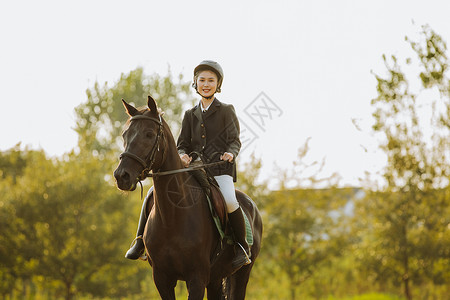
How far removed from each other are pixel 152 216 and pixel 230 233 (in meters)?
1.11

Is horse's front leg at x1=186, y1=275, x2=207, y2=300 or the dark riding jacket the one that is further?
the dark riding jacket

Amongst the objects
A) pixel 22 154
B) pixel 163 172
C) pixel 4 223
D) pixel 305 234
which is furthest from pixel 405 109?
pixel 22 154

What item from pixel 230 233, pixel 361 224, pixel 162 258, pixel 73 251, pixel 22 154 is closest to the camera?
pixel 162 258

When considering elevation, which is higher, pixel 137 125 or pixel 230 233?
pixel 137 125

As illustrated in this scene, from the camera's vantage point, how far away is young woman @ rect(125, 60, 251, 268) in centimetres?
657

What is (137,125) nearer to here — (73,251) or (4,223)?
(73,251)

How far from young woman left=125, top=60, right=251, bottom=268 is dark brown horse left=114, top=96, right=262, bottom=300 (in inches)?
15.0

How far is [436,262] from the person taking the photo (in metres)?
16.8

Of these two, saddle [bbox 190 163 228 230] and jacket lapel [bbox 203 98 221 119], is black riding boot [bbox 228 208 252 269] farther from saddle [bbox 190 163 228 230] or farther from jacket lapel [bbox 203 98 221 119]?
jacket lapel [bbox 203 98 221 119]

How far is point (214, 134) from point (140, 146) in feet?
5.10

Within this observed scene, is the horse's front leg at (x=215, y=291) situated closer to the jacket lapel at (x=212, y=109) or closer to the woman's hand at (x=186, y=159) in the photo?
the woman's hand at (x=186, y=159)

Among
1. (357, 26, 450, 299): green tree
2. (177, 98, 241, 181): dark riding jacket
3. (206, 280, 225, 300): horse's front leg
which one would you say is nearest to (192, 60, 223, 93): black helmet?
(177, 98, 241, 181): dark riding jacket

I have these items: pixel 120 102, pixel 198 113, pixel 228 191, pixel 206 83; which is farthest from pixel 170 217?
pixel 120 102

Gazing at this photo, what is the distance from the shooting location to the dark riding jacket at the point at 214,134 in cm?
663
